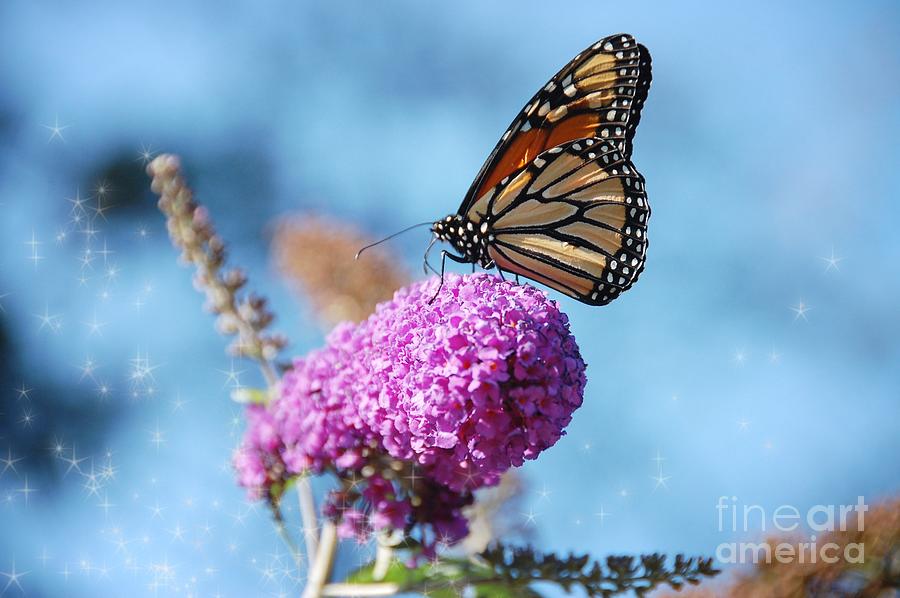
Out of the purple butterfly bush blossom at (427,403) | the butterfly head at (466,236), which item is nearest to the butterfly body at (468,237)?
the butterfly head at (466,236)

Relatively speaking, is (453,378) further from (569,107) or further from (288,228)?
(288,228)

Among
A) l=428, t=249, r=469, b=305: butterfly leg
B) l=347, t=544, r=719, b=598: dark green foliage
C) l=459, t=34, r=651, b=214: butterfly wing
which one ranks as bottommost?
l=347, t=544, r=719, b=598: dark green foliage

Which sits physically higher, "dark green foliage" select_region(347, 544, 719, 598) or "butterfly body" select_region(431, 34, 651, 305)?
"butterfly body" select_region(431, 34, 651, 305)

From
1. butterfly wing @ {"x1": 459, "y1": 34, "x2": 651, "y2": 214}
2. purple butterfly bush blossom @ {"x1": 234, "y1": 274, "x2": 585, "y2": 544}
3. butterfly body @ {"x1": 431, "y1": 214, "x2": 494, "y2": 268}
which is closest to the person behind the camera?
purple butterfly bush blossom @ {"x1": 234, "y1": 274, "x2": 585, "y2": 544}

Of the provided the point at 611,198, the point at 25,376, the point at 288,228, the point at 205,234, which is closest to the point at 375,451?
the point at 205,234

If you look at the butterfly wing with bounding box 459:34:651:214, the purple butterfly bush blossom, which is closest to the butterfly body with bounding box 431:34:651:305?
the butterfly wing with bounding box 459:34:651:214

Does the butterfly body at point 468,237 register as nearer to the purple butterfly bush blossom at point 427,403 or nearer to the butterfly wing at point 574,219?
the butterfly wing at point 574,219

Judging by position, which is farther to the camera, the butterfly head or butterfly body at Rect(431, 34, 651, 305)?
the butterfly head

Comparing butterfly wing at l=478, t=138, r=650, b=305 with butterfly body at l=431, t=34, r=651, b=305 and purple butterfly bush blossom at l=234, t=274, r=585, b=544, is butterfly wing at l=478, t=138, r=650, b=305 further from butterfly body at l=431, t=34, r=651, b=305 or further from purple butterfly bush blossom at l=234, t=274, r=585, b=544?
purple butterfly bush blossom at l=234, t=274, r=585, b=544

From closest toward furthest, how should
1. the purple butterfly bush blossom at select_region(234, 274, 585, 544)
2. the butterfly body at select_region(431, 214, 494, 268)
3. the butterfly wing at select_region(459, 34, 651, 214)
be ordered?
the purple butterfly bush blossom at select_region(234, 274, 585, 544)
the butterfly wing at select_region(459, 34, 651, 214)
the butterfly body at select_region(431, 214, 494, 268)
